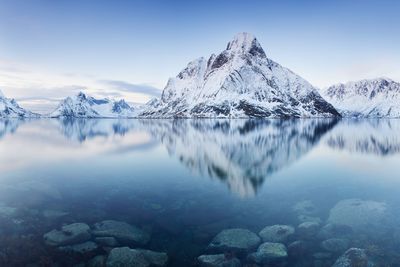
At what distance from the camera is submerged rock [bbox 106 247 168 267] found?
726 inches

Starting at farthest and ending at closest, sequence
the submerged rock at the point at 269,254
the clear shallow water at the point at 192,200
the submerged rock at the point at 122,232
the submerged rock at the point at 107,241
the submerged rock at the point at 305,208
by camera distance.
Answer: the submerged rock at the point at 305,208 < the submerged rock at the point at 122,232 < the clear shallow water at the point at 192,200 < the submerged rock at the point at 107,241 < the submerged rock at the point at 269,254

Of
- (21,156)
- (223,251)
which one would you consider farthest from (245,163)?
(21,156)

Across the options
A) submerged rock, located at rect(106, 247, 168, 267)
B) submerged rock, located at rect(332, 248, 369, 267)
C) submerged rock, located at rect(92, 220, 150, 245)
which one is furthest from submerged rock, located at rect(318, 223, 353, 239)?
submerged rock, located at rect(92, 220, 150, 245)

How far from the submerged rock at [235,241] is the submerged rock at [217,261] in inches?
44.3

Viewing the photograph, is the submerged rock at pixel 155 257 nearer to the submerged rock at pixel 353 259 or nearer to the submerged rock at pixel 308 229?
the submerged rock at pixel 353 259

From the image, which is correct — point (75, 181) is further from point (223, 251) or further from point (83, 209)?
point (223, 251)

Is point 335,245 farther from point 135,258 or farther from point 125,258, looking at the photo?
point 125,258

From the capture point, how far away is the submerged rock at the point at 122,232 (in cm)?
2184

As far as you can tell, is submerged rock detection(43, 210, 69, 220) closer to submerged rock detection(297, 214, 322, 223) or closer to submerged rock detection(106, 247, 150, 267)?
submerged rock detection(106, 247, 150, 267)

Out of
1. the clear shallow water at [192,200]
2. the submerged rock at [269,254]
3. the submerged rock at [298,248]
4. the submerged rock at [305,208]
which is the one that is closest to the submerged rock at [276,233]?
the clear shallow water at [192,200]

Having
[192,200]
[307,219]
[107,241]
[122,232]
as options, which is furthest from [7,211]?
[307,219]

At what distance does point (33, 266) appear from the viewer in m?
18.3

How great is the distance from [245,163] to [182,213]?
29103 mm

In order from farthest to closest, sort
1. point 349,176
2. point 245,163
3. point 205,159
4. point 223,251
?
1. point 205,159
2. point 245,163
3. point 349,176
4. point 223,251
